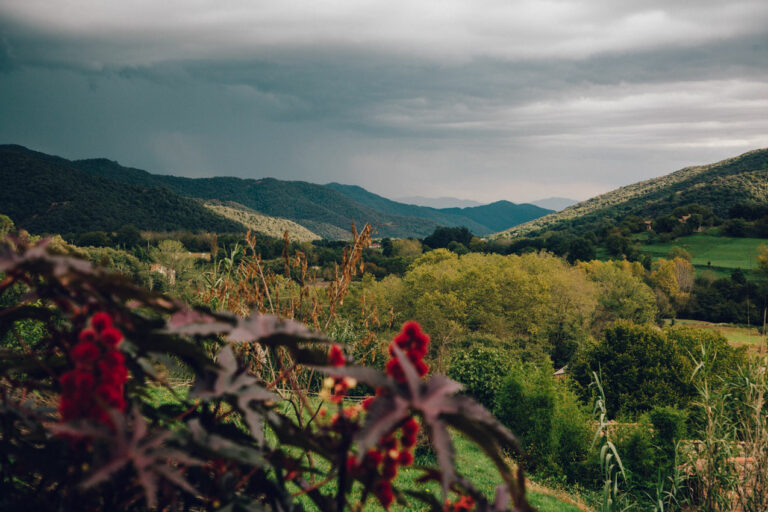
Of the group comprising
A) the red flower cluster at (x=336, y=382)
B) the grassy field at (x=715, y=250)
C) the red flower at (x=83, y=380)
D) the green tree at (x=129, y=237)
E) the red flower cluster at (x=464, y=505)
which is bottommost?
the grassy field at (x=715, y=250)

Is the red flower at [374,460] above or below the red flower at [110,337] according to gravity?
below

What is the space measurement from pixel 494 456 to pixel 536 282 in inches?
1443

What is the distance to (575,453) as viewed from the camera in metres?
16.9

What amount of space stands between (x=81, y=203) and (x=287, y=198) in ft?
327

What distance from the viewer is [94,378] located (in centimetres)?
92

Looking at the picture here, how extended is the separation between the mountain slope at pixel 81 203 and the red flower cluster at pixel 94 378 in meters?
72.9

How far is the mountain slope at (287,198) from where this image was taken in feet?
462

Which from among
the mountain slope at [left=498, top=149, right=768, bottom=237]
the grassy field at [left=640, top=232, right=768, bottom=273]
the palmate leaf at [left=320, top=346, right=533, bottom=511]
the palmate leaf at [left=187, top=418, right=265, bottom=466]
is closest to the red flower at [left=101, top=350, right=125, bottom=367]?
the palmate leaf at [left=187, top=418, right=265, bottom=466]

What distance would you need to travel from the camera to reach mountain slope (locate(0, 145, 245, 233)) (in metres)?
66.2

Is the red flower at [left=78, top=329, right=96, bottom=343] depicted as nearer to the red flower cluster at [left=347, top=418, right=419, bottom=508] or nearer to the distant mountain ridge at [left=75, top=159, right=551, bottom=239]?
the red flower cluster at [left=347, top=418, right=419, bottom=508]

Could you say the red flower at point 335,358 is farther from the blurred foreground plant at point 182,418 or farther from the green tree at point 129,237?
the green tree at point 129,237

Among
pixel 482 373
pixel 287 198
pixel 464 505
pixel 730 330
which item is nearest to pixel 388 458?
pixel 464 505

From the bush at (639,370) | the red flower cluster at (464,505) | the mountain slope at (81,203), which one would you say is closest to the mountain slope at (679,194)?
the bush at (639,370)

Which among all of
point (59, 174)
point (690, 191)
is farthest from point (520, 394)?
point (690, 191)
